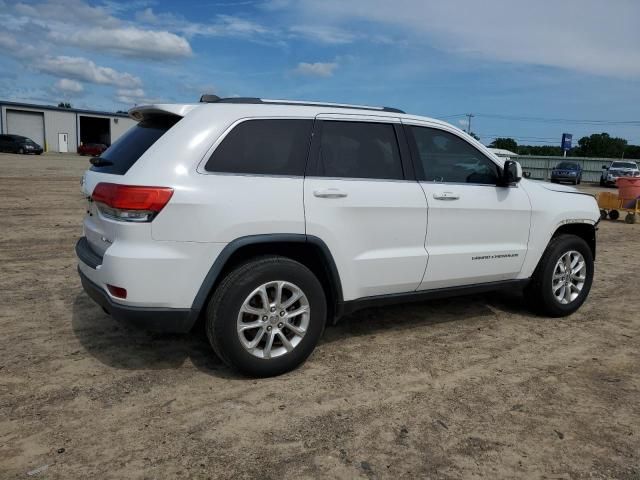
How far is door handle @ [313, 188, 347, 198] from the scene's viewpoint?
3738 millimetres

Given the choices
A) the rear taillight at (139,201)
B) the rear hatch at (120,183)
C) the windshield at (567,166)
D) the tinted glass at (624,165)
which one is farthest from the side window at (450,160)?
the tinted glass at (624,165)

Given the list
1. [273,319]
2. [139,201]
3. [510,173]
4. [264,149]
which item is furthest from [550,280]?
[139,201]

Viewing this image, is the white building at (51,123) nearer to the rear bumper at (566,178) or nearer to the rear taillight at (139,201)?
the rear bumper at (566,178)

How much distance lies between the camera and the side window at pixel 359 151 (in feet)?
12.9

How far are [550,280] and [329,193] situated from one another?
104 inches

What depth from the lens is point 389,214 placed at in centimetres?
404

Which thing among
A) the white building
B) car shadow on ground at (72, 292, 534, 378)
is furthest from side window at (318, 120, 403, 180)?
the white building

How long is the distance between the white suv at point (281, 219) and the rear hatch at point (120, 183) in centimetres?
1

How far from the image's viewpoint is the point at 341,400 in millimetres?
3477

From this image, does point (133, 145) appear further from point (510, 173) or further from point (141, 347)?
point (510, 173)

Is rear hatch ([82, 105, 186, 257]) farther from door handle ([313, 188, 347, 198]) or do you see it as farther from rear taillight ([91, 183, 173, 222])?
door handle ([313, 188, 347, 198])

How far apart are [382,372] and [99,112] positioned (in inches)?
2571

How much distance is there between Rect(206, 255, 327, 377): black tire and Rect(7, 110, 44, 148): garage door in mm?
61026

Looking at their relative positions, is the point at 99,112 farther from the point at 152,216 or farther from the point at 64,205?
the point at 152,216
